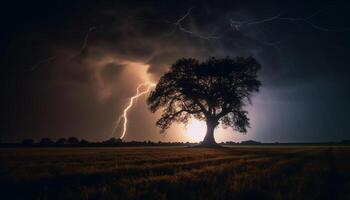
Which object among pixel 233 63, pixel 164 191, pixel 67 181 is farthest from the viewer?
pixel 233 63

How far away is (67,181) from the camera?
6051 millimetres

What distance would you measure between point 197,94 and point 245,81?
5778 millimetres

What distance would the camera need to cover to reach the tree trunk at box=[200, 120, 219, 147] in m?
37.5

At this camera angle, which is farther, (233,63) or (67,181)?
(233,63)

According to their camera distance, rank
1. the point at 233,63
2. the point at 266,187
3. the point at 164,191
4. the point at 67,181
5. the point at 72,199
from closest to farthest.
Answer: the point at 72,199, the point at 164,191, the point at 266,187, the point at 67,181, the point at 233,63

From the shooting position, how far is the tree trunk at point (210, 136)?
3750 cm

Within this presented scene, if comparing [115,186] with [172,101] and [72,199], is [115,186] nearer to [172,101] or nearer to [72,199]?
[72,199]

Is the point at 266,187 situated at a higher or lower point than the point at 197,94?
lower

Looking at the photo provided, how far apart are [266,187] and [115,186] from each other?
2521 millimetres

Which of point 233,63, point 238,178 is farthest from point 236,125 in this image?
point 238,178

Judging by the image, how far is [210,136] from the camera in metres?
37.9

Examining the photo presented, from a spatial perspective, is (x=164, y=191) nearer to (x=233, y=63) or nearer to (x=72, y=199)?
(x=72, y=199)

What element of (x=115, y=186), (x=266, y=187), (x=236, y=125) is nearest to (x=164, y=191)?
(x=115, y=186)

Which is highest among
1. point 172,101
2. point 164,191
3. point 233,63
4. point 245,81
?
point 233,63
